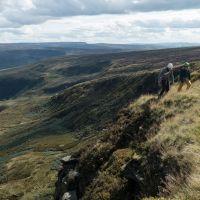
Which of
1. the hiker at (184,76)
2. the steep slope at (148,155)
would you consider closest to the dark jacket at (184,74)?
the hiker at (184,76)

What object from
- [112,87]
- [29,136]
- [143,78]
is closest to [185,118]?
[29,136]

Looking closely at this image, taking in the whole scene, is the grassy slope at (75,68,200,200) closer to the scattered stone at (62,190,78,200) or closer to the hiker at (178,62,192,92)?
the scattered stone at (62,190,78,200)

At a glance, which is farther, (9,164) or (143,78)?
(143,78)

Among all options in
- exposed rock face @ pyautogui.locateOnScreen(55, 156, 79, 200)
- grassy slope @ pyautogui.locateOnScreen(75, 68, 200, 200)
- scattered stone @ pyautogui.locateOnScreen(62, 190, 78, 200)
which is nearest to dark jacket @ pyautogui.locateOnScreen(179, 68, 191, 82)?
grassy slope @ pyautogui.locateOnScreen(75, 68, 200, 200)

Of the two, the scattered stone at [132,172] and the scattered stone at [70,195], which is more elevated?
the scattered stone at [132,172]

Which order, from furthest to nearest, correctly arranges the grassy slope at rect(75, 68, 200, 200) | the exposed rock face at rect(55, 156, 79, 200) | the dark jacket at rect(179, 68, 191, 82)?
the dark jacket at rect(179, 68, 191, 82) < the exposed rock face at rect(55, 156, 79, 200) < the grassy slope at rect(75, 68, 200, 200)

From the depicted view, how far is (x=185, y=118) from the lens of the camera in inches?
744

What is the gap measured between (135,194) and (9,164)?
61.8 m

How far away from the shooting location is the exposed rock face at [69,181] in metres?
22.2

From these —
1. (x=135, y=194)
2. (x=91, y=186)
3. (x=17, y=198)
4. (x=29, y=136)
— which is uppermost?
(x=135, y=194)

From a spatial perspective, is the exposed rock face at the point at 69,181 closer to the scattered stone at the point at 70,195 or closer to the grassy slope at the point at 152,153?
the scattered stone at the point at 70,195

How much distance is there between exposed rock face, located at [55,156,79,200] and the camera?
2223 centimetres

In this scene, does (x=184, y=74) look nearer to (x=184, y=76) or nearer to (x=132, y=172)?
(x=184, y=76)

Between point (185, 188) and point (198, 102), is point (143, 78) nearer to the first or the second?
point (198, 102)
